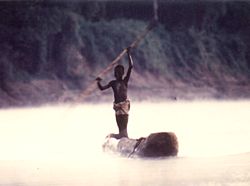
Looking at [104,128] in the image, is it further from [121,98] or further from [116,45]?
[116,45]

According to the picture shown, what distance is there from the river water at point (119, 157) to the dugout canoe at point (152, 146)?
0.41 feet

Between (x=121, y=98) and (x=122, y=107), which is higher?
(x=121, y=98)

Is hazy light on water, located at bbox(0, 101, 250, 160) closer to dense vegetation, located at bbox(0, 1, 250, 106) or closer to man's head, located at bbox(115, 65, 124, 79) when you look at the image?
man's head, located at bbox(115, 65, 124, 79)

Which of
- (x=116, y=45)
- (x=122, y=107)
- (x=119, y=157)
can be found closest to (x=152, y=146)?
(x=119, y=157)

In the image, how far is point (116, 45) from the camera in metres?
30.6

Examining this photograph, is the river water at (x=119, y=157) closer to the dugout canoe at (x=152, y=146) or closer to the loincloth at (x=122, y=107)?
the dugout canoe at (x=152, y=146)

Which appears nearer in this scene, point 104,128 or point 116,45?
point 104,128

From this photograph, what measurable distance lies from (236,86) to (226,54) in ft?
11.7

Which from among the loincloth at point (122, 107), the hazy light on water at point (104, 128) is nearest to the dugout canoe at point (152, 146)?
the loincloth at point (122, 107)

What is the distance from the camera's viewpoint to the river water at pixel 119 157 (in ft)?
23.0

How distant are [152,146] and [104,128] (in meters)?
8.69

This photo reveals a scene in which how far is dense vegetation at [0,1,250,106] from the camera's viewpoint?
2683 cm

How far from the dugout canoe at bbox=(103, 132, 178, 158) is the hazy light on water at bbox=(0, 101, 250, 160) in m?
0.73

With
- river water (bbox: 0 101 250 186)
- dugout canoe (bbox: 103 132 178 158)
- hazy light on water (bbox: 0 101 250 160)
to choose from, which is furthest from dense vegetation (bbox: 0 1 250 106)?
dugout canoe (bbox: 103 132 178 158)
